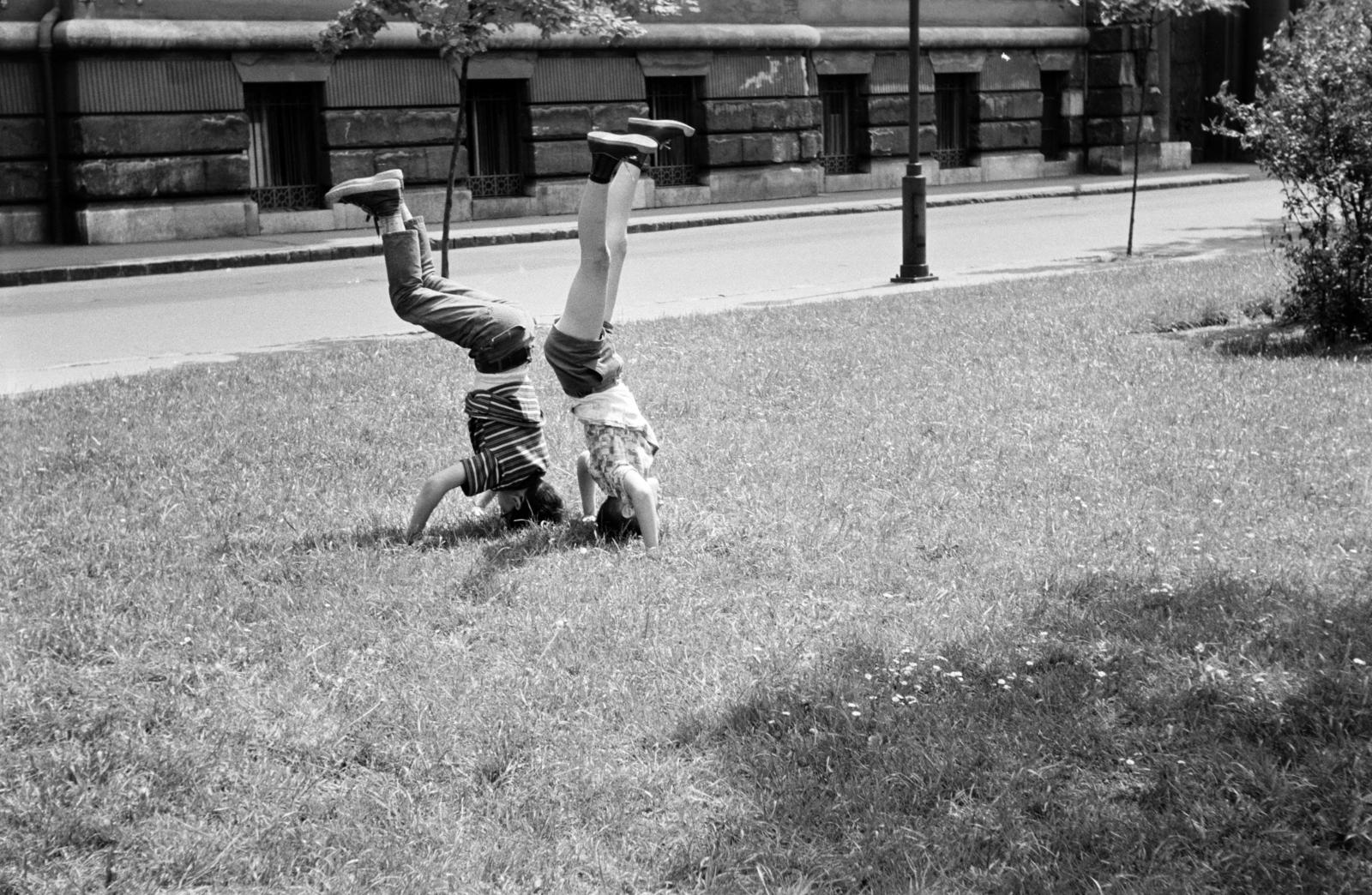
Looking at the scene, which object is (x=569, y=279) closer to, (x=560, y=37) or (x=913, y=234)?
(x=913, y=234)

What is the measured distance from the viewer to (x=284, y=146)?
21953 mm

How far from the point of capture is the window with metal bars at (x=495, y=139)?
2380cm

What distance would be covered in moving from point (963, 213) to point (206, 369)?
16.2m

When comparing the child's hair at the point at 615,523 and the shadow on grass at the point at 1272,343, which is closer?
the child's hair at the point at 615,523

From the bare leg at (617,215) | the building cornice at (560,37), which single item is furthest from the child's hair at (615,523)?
the building cornice at (560,37)

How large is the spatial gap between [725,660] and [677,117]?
22.5m

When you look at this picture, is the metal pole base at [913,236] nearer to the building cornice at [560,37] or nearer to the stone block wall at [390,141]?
the building cornice at [560,37]

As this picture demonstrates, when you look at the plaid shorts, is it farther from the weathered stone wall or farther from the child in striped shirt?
the weathered stone wall

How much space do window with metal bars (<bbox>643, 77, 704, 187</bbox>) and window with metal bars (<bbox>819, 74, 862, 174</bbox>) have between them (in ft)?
10.3

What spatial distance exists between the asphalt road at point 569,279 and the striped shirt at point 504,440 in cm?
503

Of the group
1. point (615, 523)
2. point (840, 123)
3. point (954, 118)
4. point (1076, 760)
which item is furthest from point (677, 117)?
point (1076, 760)

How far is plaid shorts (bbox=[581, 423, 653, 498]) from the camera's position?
5.74m

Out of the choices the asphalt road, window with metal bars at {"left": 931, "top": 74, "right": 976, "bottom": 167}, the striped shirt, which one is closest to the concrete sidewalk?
the asphalt road

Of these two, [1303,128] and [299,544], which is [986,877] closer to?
[299,544]
